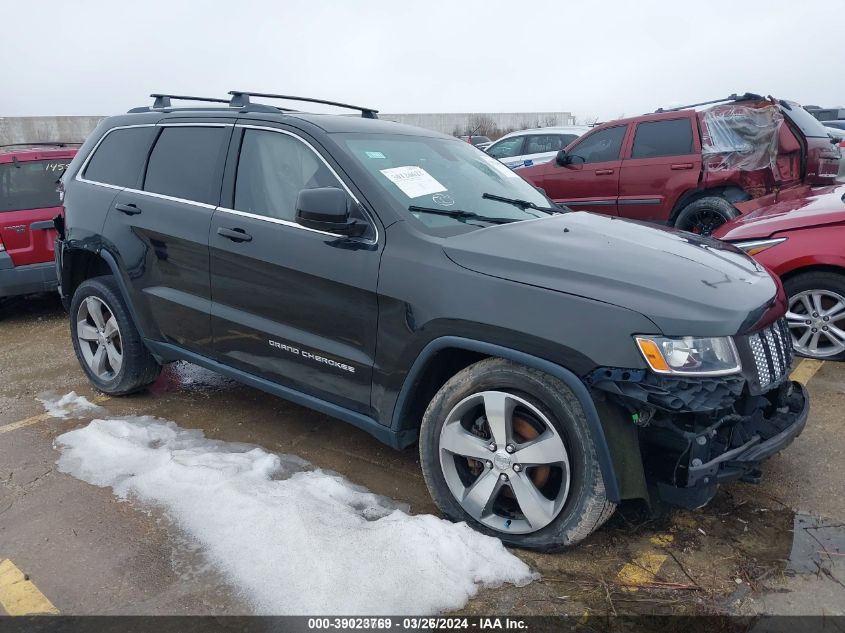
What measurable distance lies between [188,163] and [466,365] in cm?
209

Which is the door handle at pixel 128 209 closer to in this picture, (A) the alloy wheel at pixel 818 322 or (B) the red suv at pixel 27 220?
(B) the red suv at pixel 27 220

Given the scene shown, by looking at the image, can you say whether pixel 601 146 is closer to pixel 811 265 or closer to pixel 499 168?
pixel 811 265

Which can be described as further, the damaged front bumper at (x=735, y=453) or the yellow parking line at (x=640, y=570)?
the yellow parking line at (x=640, y=570)

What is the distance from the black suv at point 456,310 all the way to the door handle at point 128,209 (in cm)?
2

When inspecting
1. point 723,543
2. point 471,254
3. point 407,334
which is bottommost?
point 723,543

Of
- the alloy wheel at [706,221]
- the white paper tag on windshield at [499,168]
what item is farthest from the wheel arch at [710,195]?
the white paper tag on windshield at [499,168]

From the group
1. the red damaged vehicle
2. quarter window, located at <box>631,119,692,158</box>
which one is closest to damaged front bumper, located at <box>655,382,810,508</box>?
the red damaged vehicle

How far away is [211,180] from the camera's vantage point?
381cm

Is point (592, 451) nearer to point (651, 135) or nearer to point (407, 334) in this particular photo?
point (407, 334)

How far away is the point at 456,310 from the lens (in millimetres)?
2789

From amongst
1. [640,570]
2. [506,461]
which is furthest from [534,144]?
[640,570]

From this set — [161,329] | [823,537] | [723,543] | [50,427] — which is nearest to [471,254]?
[723,543]

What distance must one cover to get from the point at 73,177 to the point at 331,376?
265cm

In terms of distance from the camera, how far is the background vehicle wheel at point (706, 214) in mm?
7508
